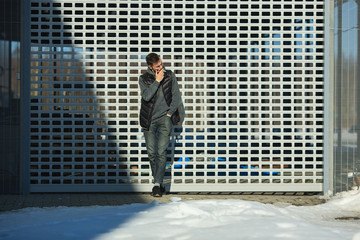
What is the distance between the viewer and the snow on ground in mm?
5113

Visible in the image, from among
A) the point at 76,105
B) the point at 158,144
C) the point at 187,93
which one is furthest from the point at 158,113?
the point at 76,105

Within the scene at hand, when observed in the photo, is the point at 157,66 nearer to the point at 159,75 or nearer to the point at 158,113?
the point at 159,75

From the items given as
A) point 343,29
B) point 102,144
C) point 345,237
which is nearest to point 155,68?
point 102,144

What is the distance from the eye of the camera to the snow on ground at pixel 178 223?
5.11 m

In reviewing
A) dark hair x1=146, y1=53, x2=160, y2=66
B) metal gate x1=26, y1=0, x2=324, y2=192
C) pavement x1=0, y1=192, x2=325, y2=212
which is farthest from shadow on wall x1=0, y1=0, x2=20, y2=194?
dark hair x1=146, y1=53, x2=160, y2=66

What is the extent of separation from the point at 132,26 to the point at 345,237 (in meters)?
4.63

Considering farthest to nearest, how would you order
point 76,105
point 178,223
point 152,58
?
point 76,105
point 152,58
point 178,223

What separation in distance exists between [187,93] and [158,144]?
881mm

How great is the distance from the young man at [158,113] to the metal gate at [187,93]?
342 mm

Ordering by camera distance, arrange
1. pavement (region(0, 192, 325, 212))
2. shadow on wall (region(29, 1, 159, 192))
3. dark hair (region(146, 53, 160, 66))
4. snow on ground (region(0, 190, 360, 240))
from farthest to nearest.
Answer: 1. shadow on wall (region(29, 1, 159, 192))
2. dark hair (region(146, 53, 160, 66))
3. pavement (region(0, 192, 325, 212))
4. snow on ground (region(0, 190, 360, 240))

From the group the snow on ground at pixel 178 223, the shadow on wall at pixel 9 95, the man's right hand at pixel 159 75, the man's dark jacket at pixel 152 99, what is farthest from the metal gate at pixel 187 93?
the snow on ground at pixel 178 223

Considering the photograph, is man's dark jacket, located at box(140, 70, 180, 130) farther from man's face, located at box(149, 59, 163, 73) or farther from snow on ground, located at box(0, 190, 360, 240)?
snow on ground, located at box(0, 190, 360, 240)

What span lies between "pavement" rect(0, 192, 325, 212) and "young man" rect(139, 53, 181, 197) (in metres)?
0.36

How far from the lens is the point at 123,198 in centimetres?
805
